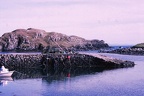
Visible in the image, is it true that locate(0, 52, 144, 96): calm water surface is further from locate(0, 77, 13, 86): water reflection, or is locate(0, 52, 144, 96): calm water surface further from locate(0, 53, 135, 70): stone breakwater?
locate(0, 53, 135, 70): stone breakwater

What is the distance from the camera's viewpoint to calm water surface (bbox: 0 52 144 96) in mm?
62125

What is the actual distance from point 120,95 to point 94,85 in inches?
460

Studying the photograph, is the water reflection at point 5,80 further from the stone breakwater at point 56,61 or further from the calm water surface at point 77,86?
the stone breakwater at point 56,61

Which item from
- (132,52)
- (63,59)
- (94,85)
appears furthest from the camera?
(132,52)

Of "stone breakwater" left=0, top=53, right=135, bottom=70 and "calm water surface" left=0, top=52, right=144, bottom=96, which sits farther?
"stone breakwater" left=0, top=53, right=135, bottom=70

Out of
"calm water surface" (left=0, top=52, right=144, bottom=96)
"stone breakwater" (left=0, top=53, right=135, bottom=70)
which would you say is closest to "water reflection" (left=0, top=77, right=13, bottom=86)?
"calm water surface" (left=0, top=52, right=144, bottom=96)

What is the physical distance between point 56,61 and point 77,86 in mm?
39027

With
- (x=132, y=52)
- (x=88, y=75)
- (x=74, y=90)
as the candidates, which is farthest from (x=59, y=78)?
(x=132, y=52)

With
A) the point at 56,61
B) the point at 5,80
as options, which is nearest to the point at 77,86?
the point at 5,80

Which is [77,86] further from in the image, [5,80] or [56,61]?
[56,61]

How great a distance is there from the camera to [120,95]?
60.0 metres

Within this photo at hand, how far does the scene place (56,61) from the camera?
108 m

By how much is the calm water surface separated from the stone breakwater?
19.6 metres

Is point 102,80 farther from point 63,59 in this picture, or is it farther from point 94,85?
point 63,59
